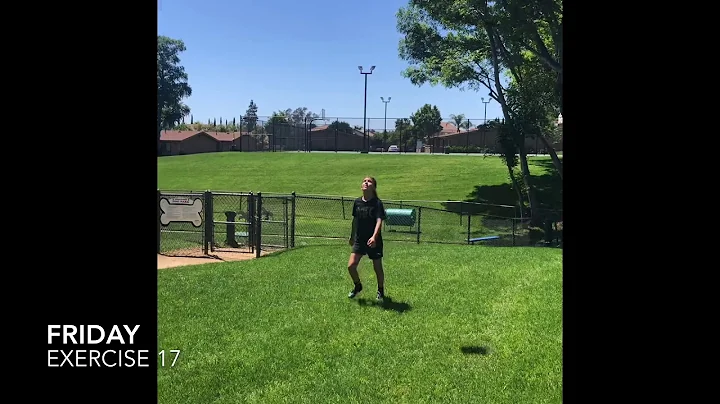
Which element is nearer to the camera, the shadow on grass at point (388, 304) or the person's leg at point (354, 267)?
the shadow on grass at point (388, 304)

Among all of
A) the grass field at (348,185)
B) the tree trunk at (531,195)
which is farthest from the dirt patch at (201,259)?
the tree trunk at (531,195)

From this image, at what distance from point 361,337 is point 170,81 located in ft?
241

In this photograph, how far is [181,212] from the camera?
12.4 meters

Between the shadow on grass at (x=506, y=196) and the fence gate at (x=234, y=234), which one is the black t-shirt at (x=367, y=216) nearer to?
the fence gate at (x=234, y=234)

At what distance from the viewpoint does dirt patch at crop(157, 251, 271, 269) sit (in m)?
10.9

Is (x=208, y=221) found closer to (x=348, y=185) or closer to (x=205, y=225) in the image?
(x=205, y=225)

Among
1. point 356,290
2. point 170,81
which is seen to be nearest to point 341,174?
point 356,290

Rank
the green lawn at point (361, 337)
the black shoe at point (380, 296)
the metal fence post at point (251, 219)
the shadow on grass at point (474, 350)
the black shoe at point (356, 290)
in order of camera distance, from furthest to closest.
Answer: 1. the metal fence post at point (251, 219)
2. the black shoe at point (356, 290)
3. the black shoe at point (380, 296)
4. the shadow on grass at point (474, 350)
5. the green lawn at point (361, 337)

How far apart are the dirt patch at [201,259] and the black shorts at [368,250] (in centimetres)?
507

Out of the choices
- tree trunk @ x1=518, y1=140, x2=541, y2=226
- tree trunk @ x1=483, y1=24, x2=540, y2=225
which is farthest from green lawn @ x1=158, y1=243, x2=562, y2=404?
tree trunk @ x1=483, y1=24, x2=540, y2=225

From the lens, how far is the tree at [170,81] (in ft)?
224

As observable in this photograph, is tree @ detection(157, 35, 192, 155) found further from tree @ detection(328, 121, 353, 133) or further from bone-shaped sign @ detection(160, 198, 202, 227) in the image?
bone-shaped sign @ detection(160, 198, 202, 227)
